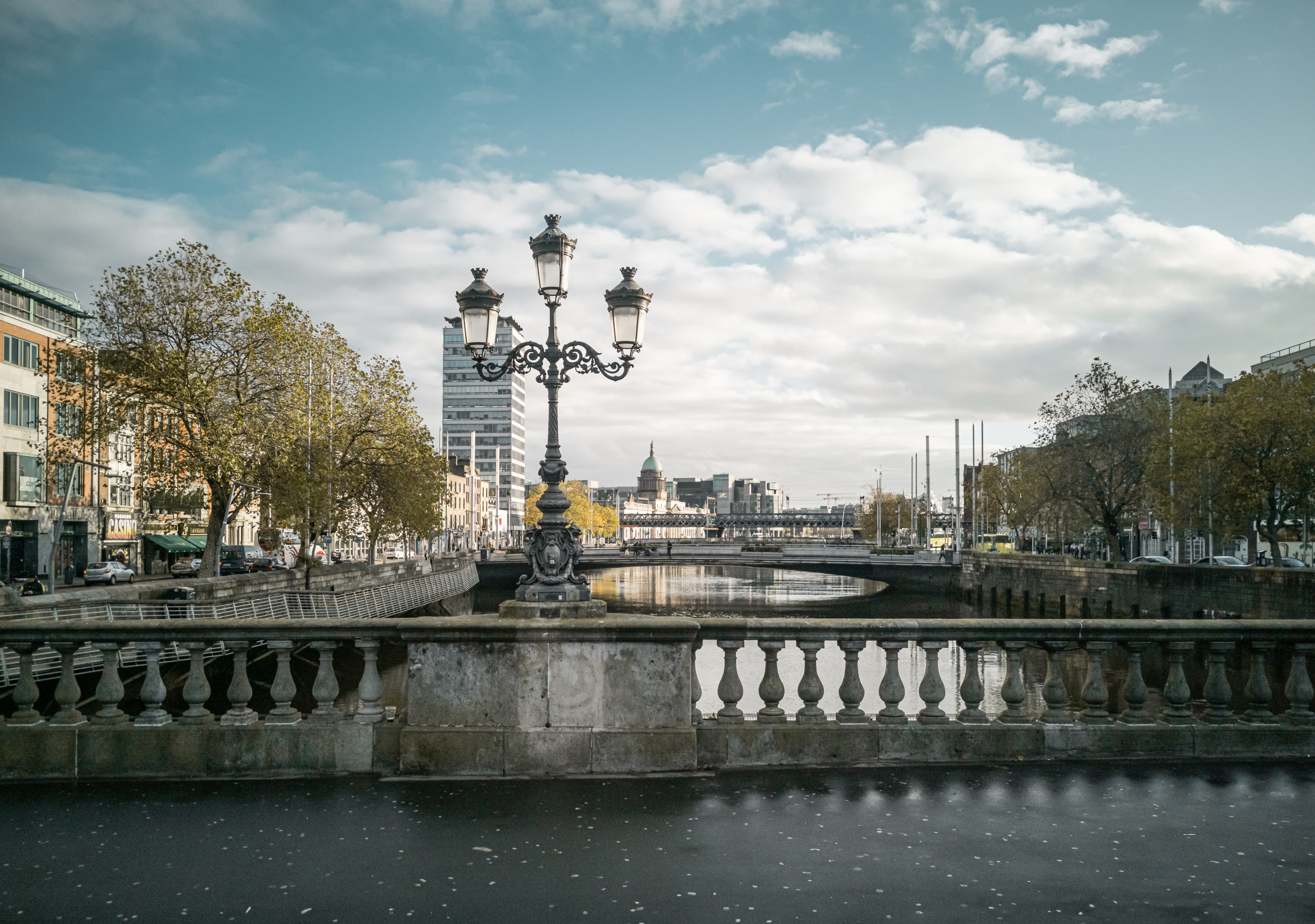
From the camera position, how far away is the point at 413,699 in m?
7.27

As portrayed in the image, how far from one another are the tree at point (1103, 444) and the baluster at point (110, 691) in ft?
173

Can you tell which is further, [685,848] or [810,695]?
[810,695]

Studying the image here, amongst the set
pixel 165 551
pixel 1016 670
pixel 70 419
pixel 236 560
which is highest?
pixel 70 419

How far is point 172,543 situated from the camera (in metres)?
67.4

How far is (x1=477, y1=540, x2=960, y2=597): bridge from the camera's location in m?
76.4

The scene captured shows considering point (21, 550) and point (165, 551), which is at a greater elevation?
point (21, 550)

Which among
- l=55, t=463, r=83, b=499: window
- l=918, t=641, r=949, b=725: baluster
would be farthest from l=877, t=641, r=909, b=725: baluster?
l=55, t=463, r=83, b=499: window

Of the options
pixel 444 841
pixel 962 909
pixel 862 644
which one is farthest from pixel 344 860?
pixel 862 644

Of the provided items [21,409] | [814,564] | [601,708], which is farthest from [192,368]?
[814,564]

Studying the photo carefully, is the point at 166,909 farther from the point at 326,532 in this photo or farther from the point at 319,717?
the point at 326,532

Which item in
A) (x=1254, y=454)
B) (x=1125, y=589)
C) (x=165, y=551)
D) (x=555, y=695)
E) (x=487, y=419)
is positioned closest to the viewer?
(x=555, y=695)

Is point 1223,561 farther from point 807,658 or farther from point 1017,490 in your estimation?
point 807,658

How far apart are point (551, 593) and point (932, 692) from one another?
334 centimetres

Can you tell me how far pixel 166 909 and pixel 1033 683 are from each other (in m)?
29.8
